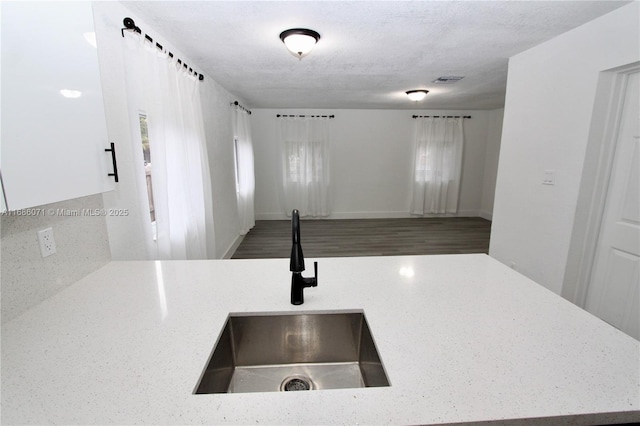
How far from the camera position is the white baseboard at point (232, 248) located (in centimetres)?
389

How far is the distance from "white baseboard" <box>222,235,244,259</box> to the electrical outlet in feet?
8.76

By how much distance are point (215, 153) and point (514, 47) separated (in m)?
3.30

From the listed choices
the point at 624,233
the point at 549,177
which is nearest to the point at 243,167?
the point at 549,177

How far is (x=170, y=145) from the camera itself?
2.12m

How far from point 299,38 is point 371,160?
4.28m

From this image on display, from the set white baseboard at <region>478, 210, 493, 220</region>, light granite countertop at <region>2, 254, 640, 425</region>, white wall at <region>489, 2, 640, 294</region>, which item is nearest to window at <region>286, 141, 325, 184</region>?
white wall at <region>489, 2, 640, 294</region>

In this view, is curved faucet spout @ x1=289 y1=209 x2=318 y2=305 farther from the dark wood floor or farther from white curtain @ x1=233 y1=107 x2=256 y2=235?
Answer: white curtain @ x1=233 y1=107 x2=256 y2=235

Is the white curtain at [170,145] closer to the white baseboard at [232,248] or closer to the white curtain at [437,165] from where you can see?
the white baseboard at [232,248]

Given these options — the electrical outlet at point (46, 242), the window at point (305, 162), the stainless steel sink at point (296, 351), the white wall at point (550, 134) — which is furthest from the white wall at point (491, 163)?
the electrical outlet at point (46, 242)

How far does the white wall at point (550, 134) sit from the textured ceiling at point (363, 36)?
15 cm

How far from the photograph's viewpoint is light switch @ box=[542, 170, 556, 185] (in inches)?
92.1

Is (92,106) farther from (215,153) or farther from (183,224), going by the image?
(215,153)

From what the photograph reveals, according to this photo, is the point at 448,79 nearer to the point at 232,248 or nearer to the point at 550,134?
the point at 550,134

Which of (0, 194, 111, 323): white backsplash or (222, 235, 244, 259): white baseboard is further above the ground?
(0, 194, 111, 323): white backsplash
